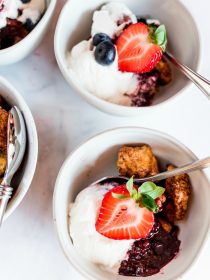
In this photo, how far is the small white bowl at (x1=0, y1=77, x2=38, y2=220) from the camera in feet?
4.63

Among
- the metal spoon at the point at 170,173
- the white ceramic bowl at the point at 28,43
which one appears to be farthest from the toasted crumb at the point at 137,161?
the white ceramic bowl at the point at 28,43

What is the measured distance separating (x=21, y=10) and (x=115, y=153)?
48 cm

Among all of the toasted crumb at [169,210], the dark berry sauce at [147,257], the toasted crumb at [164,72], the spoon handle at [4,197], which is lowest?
the dark berry sauce at [147,257]

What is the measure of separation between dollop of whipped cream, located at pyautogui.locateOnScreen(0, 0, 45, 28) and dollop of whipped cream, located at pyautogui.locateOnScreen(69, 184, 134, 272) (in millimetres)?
527

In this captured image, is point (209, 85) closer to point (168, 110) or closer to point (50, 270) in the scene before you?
point (168, 110)

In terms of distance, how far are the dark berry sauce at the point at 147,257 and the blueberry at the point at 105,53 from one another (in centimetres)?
46

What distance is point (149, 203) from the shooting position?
141 cm

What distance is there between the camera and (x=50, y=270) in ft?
5.17

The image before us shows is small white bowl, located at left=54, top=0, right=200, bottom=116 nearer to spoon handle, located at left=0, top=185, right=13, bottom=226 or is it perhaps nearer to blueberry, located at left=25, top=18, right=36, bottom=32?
blueberry, located at left=25, top=18, right=36, bottom=32

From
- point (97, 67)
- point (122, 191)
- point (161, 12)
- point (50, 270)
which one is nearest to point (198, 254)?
point (122, 191)

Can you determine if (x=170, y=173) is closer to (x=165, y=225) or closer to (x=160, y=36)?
(x=165, y=225)

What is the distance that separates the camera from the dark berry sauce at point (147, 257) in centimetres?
147

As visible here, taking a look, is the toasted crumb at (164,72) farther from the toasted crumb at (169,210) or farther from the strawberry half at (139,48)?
the toasted crumb at (169,210)

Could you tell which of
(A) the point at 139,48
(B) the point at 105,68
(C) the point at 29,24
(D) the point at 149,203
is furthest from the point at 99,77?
(D) the point at 149,203
